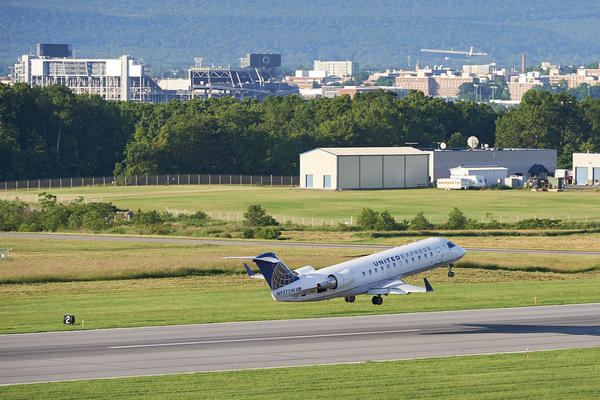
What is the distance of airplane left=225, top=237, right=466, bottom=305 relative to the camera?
191 ft

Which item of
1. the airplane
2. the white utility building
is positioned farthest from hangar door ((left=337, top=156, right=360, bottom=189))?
the airplane

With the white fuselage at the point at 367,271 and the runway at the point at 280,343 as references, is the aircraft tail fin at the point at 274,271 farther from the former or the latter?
the runway at the point at 280,343

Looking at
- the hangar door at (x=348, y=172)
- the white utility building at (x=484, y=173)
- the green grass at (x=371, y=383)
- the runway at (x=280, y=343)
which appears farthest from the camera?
the white utility building at (x=484, y=173)

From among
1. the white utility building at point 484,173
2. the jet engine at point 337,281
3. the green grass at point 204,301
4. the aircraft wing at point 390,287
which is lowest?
the green grass at point 204,301

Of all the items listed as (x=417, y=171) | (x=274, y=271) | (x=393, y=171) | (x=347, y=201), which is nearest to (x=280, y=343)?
(x=274, y=271)

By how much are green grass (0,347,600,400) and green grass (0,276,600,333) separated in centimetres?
1550

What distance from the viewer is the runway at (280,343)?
48094mm

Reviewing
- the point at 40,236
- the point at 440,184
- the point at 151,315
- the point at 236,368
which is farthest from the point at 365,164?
the point at 236,368

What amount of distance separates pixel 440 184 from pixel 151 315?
132263mm

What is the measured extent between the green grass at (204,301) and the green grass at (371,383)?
15500 mm

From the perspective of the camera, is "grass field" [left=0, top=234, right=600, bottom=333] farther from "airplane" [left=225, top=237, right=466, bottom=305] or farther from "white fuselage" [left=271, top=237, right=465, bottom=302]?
"white fuselage" [left=271, top=237, right=465, bottom=302]

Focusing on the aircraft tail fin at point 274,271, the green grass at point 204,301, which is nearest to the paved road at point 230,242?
the green grass at point 204,301

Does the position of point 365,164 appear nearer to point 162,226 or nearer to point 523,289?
point 162,226

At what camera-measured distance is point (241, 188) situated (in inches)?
7697
